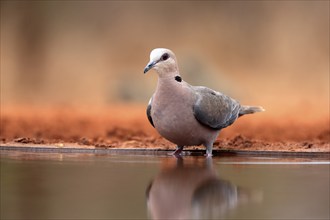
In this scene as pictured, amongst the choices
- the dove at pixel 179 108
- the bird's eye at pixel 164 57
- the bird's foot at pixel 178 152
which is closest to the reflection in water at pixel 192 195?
the dove at pixel 179 108

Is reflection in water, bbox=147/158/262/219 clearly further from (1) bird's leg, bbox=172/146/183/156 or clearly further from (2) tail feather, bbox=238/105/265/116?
(2) tail feather, bbox=238/105/265/116

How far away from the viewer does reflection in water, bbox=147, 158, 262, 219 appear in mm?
2625

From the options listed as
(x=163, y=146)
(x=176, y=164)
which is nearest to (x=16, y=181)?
(x=176, y=164)

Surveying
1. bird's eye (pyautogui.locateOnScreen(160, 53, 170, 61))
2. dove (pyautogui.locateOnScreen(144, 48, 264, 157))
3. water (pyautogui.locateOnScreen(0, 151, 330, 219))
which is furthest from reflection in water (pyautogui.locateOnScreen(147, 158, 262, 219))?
bird's eye (pyautogui.locateOnScreen(160, 53, 170, 61))

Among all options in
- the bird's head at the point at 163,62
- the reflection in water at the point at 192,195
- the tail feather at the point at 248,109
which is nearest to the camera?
the reflection in water at the point at 192,195

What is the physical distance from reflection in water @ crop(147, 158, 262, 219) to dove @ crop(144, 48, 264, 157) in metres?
0.86

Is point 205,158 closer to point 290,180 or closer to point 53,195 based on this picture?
point 290,180

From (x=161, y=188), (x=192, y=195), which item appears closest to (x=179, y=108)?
(x=161, y=188)

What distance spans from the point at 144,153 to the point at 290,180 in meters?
1.67

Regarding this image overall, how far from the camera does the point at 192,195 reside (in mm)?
2980

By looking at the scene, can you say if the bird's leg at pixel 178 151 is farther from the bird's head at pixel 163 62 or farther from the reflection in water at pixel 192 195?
the reflection in water at pixel 192 195

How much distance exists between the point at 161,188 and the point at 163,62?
155 centimetres

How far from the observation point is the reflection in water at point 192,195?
8.61ft

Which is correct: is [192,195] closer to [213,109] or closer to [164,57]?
[164,57]
